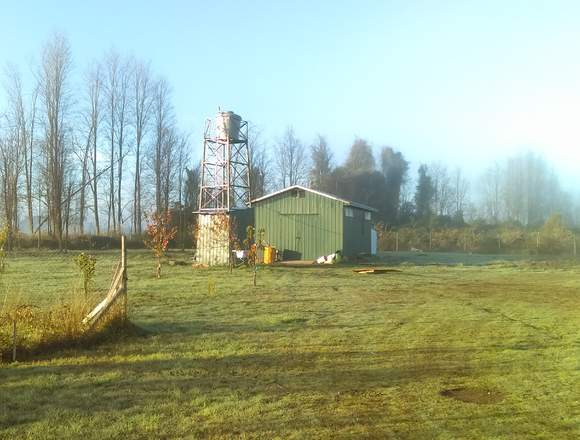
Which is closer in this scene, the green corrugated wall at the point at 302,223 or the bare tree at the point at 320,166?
the green corrugated wall at the point at 302,223

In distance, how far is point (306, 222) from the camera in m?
29.4

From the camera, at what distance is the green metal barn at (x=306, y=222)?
94.6ft

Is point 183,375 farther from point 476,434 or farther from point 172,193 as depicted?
point 172,193

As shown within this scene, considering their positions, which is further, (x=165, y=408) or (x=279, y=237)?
(x=279, y=237)

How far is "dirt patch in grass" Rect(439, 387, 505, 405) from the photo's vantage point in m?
5.27

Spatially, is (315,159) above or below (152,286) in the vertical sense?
above

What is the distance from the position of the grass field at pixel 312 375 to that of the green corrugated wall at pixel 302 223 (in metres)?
16.5

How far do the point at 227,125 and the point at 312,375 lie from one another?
25.7m

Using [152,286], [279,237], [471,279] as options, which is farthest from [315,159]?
[152,286]

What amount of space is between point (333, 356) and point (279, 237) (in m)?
22.6

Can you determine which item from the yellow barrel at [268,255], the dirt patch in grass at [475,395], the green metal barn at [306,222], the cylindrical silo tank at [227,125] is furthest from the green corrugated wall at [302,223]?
the dirt patch in grass at [475,395]

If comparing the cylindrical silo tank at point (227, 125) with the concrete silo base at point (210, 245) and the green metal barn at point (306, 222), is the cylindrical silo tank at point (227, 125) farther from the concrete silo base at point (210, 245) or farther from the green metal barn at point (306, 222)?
the concrete silo base at point (210, 245)

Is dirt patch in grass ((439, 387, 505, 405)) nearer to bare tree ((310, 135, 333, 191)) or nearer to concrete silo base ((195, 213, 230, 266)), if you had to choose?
concrete silo base ((195, 213, 230, 266))

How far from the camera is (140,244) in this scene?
4466 cm
